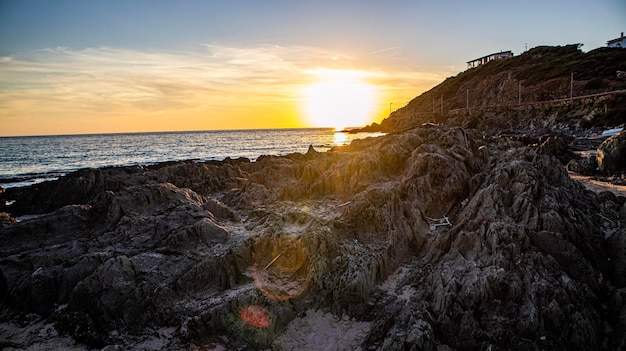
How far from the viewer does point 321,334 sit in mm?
8211

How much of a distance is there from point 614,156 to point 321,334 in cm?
2193

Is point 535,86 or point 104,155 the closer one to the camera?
point 104,155

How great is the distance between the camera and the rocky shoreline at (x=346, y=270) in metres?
7.43

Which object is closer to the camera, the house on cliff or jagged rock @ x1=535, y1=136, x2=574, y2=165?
jagged rock @ x1=535, y1=136, x2=574, y2=165

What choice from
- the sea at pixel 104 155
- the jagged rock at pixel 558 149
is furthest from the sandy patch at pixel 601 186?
the sea at pixel 104 155

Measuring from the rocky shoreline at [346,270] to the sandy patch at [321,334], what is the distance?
4 centimetres

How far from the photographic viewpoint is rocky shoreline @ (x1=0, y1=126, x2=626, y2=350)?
7.43 m

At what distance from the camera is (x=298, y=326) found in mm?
8461

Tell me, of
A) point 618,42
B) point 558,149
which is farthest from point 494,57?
point 558,149

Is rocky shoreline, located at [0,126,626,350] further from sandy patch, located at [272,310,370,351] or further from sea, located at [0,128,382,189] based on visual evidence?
sea, located at [0,128,382,189]

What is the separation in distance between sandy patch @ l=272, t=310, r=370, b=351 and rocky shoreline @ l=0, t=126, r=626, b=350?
1.5 inches

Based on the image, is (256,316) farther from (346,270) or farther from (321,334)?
(346,270)

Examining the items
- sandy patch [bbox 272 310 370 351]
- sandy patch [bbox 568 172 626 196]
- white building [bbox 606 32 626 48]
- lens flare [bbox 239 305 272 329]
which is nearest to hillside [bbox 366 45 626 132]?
white building [bbox 606 32 626 48]

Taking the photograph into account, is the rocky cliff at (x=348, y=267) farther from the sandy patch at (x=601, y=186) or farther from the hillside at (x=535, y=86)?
the hillside at (x=535, y=86)
